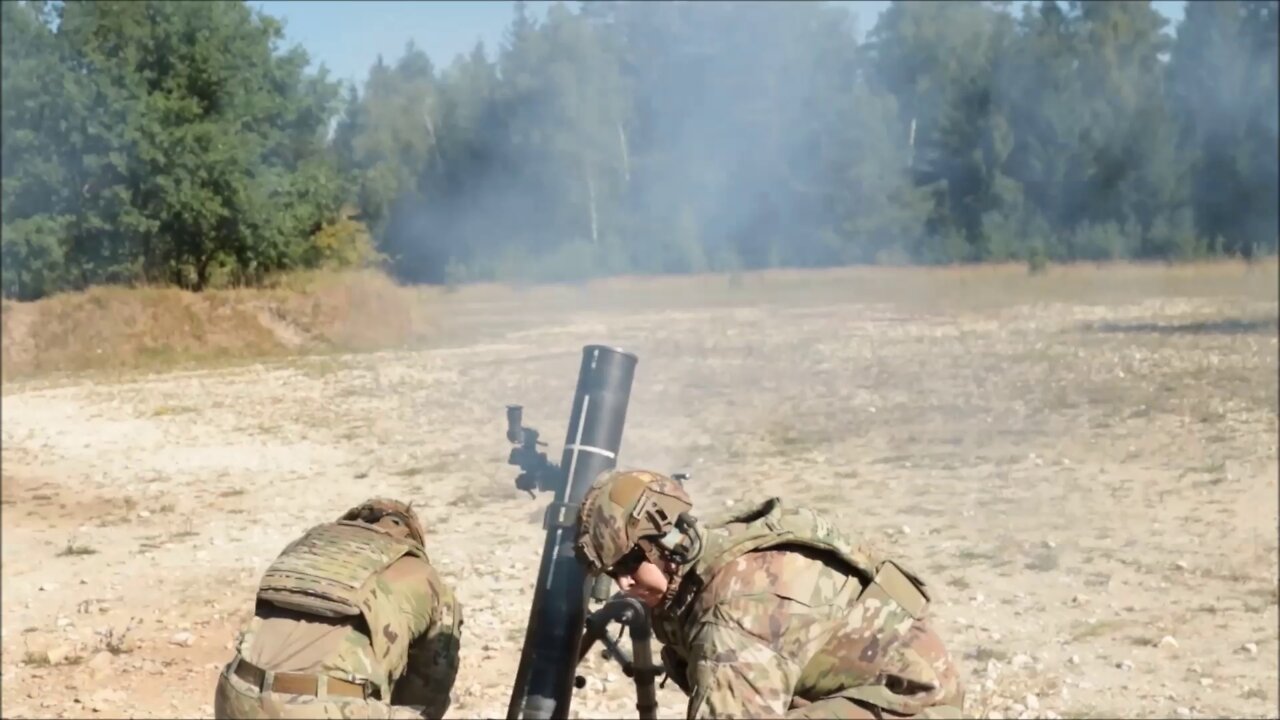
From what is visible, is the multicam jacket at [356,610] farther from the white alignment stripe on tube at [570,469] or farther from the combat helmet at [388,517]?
the white alignment stripe on tube at [570,469]

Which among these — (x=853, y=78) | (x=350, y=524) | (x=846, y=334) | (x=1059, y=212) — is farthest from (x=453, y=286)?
(x=350, y=524)

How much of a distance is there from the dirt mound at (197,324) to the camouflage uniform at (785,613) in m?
18.5

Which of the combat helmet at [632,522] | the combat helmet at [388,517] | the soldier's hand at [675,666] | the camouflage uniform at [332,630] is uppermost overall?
the combat helmet at [632,522]

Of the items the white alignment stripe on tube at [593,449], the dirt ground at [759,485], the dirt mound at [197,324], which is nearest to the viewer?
the white alignment stripe on tube at [593,449]

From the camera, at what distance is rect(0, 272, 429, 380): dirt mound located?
2077 cm

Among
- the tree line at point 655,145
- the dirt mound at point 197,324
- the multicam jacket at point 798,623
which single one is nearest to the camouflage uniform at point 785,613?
the multicam jacket at point 798,623

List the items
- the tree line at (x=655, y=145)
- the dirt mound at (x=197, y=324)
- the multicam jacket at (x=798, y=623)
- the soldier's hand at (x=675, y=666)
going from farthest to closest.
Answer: the dirt mound at (x=197, y=324) < the tree line at (x=655, y=145) < the soldier's hand at (x=675, y=666) < the multicam jacket at (x=798, y=623)

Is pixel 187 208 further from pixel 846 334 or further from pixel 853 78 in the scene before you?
pixel 853 78

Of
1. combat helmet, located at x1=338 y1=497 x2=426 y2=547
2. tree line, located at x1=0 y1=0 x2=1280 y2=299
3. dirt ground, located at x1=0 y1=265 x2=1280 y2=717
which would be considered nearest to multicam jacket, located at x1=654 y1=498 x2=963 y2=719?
combat helmet, located at x1=338 y1=497 x2=426 y2=547

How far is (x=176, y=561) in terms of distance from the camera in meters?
7.90

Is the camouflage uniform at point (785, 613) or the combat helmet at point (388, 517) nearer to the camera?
the camouflage uniform at point (785, 613)

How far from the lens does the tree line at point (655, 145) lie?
12492mm

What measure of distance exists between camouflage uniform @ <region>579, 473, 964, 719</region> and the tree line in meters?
8.19

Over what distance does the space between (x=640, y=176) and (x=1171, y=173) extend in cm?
1164
